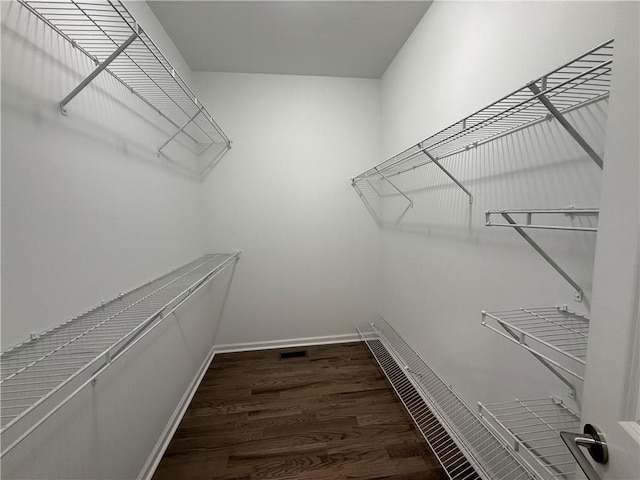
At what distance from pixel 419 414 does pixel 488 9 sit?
7.41ft

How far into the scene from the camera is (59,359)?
27.3 inches

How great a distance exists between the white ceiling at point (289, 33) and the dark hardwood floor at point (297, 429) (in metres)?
2.60

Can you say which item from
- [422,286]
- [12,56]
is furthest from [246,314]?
[12,56]

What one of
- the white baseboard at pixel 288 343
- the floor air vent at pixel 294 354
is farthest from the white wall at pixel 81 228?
the floor air vent at pixel 294 354

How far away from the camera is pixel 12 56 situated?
0.73 meters

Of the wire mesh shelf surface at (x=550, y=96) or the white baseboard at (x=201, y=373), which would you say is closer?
the wire mesh shelf surface at (x=550, y=96)

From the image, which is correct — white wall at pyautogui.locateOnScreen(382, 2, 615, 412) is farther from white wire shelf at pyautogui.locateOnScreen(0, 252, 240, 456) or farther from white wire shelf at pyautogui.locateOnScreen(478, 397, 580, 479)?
white wire shelf at pyautogui.locateOnScreen(0, 252, 240, 456)

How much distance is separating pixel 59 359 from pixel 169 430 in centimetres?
120

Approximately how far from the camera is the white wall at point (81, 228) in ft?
2.39

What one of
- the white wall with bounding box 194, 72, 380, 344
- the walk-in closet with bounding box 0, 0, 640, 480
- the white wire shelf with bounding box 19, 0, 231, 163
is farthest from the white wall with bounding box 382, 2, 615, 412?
the white wire shelf with bounding box 19, 0, 231, 163

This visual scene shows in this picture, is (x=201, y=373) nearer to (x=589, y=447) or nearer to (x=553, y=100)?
(x=589, y=447)

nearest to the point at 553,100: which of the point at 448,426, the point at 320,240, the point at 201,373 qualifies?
the point at 448,426

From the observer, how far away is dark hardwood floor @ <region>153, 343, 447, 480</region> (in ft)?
4.35

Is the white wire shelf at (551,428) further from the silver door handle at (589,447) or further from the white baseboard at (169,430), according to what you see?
the white baseboard at (169,430)
